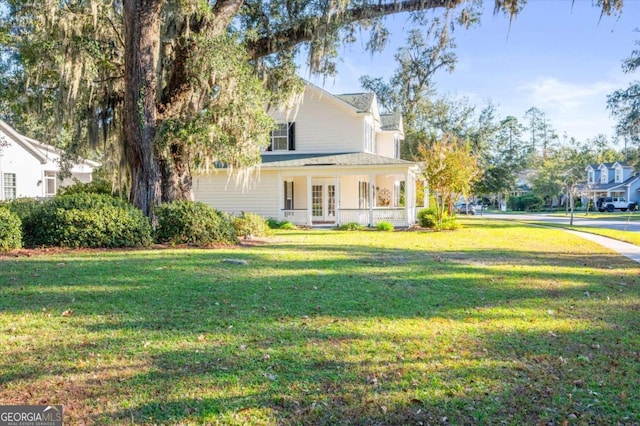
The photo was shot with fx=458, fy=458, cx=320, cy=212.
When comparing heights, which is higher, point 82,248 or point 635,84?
point 635,84

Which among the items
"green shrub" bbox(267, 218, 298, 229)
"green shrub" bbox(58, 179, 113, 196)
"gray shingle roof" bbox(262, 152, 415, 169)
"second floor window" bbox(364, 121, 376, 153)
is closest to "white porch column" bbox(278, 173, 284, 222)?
"green shrub" bbox(267, 218, 298, 229)

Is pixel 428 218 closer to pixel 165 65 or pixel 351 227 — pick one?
pixel 351 227

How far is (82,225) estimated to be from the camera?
430 inches

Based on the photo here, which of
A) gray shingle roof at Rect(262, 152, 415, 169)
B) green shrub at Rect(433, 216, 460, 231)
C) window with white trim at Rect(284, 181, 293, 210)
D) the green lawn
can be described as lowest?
the green lawn

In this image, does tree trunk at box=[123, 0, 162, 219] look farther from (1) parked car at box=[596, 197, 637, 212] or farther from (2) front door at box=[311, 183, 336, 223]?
(1) parked car at box=[596, 197, 637, 212]

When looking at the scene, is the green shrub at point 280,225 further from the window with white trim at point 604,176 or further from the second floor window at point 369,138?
the window with white trim at point 604,176

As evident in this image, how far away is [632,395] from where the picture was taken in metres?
3.51

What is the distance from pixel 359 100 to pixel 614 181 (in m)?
46.7

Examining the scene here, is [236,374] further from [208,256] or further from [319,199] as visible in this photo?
[319,199]

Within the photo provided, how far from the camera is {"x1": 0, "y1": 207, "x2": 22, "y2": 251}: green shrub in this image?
10.2 meters

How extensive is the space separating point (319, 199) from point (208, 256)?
1449 cm

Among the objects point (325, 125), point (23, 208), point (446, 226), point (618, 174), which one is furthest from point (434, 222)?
point (618, 174)

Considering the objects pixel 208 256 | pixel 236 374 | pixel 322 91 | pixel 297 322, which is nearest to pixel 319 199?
pixel 322 91

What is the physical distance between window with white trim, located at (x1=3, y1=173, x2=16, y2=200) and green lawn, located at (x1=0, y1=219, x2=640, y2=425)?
17.1m
